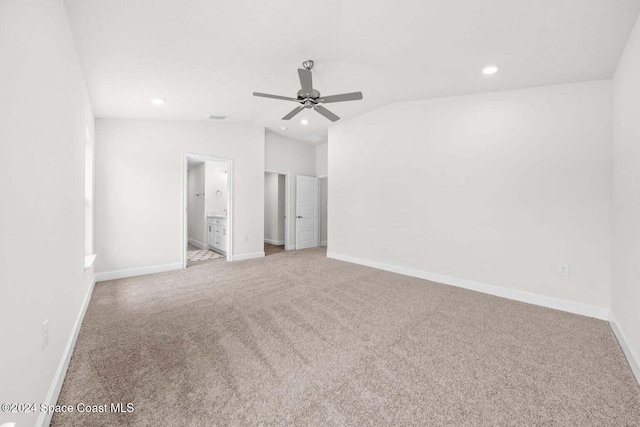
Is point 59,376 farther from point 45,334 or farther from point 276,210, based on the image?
point 276,210

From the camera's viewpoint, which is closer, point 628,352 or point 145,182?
point 628,352

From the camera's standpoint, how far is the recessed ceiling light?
9.05ft

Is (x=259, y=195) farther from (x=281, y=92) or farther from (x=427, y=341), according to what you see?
(x=427, y=341)

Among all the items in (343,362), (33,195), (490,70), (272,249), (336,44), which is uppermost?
(336,44)

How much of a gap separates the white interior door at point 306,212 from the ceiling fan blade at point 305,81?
374 cm

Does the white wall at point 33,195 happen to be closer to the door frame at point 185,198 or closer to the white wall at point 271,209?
the door frame at point 185,198

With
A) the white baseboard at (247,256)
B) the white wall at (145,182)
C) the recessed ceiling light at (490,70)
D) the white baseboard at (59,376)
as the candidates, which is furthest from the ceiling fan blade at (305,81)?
the white baseboard at (247,256)

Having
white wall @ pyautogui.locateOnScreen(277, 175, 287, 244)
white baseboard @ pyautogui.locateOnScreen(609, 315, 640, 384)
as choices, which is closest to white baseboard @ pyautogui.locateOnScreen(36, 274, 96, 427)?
white baseboard @ pyautogui.locateOnScreen(609, 315, 640, 384)

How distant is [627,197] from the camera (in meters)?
2.14

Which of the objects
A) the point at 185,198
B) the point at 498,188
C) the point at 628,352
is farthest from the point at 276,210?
the point at 628,352

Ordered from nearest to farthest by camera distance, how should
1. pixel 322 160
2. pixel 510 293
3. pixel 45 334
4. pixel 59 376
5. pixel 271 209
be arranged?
pixel 45 334
pixel 59 376
pixel 510 293
pixel 322 160
pixel 271 209

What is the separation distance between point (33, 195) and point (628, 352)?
411 cm

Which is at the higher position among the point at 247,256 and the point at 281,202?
the point at 281,202

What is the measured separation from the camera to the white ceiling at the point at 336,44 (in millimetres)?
1954
